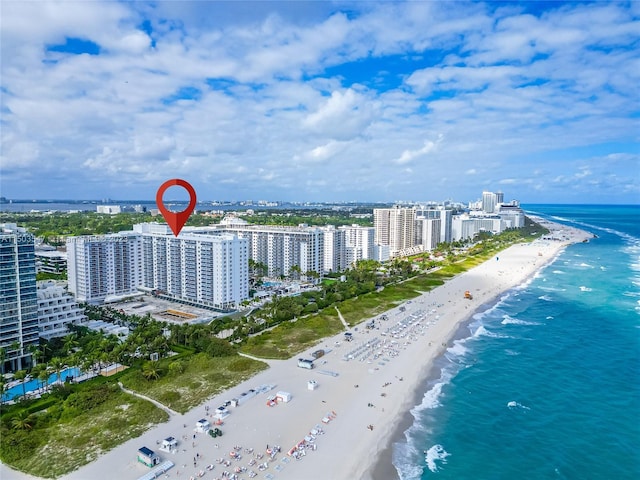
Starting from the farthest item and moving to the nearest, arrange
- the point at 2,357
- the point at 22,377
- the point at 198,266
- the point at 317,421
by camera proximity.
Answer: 1. the point at 198,266
2. the point at 2,357
3. the point at 22,377
4. the point at 317,421

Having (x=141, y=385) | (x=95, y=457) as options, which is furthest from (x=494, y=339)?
(x=95, y=457)

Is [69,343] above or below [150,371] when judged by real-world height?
above

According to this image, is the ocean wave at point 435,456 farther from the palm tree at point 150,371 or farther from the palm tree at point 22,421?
the palm tree at point 22,421

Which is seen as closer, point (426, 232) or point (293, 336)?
point (293, 336)

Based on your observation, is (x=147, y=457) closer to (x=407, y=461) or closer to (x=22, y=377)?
(x=407, y=461)

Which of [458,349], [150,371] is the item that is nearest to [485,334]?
[458,349]

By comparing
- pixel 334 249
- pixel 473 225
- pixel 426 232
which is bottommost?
pixel 334 249

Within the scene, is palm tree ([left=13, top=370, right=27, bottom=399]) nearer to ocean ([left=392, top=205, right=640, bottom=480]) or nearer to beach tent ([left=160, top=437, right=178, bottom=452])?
beach tent ([left=160, top=437, right=178, bottom=452])

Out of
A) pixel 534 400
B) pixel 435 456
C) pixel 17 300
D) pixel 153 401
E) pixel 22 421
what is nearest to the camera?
pixel 435 456

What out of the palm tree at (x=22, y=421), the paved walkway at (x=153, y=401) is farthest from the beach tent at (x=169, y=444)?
the palm tree at (x=22, y=421)
